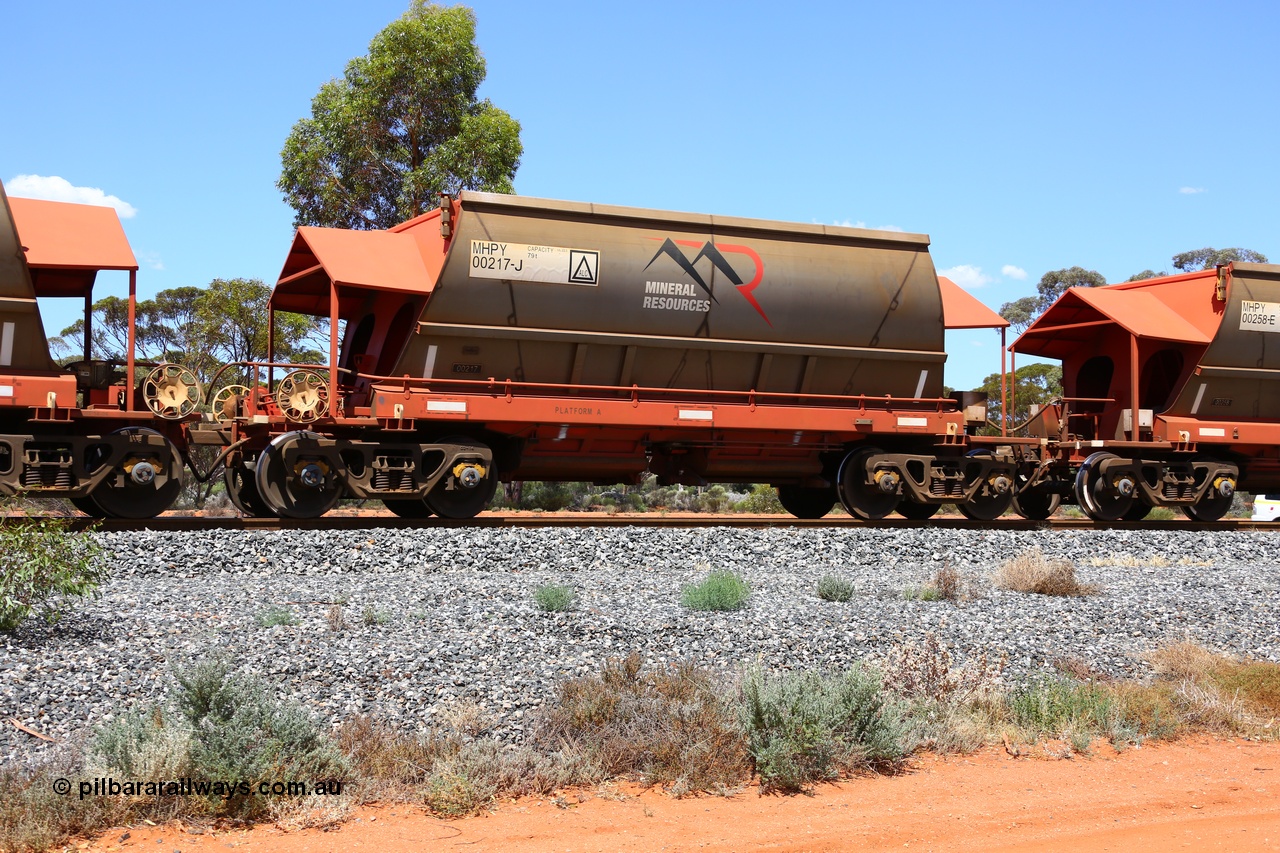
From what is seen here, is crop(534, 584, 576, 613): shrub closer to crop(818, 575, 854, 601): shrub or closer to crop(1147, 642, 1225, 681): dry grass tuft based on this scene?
crop(818, 575, 854, 601): shrub

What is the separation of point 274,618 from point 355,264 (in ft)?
21.2

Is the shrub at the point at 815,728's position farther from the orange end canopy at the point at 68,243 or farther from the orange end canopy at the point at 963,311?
the orange end canopy at the point at 963,311

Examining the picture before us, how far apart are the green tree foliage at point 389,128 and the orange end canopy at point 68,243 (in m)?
15.5

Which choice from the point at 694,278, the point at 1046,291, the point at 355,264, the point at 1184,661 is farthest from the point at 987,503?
the point at 1046,291

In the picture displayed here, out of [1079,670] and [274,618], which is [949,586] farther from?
[274,618]

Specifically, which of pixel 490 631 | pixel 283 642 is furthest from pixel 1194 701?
pixel 283 642

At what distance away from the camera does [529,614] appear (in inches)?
324

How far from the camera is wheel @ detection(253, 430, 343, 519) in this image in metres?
12.8

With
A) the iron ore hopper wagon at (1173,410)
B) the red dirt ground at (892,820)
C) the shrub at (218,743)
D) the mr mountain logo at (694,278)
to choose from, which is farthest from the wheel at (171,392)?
the iron ore hopper wagon at (1173,410)

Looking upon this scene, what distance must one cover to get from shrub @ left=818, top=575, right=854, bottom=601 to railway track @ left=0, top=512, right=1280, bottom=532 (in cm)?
419

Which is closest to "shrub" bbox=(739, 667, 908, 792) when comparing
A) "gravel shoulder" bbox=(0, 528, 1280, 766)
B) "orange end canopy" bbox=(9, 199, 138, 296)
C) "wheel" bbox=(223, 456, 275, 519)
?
"gravel shoulder" bbox=(0, 528, 1280, 766)

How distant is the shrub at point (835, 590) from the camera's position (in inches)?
380

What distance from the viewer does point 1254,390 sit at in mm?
18031

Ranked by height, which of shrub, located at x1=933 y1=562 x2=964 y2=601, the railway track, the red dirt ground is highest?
the railway track
